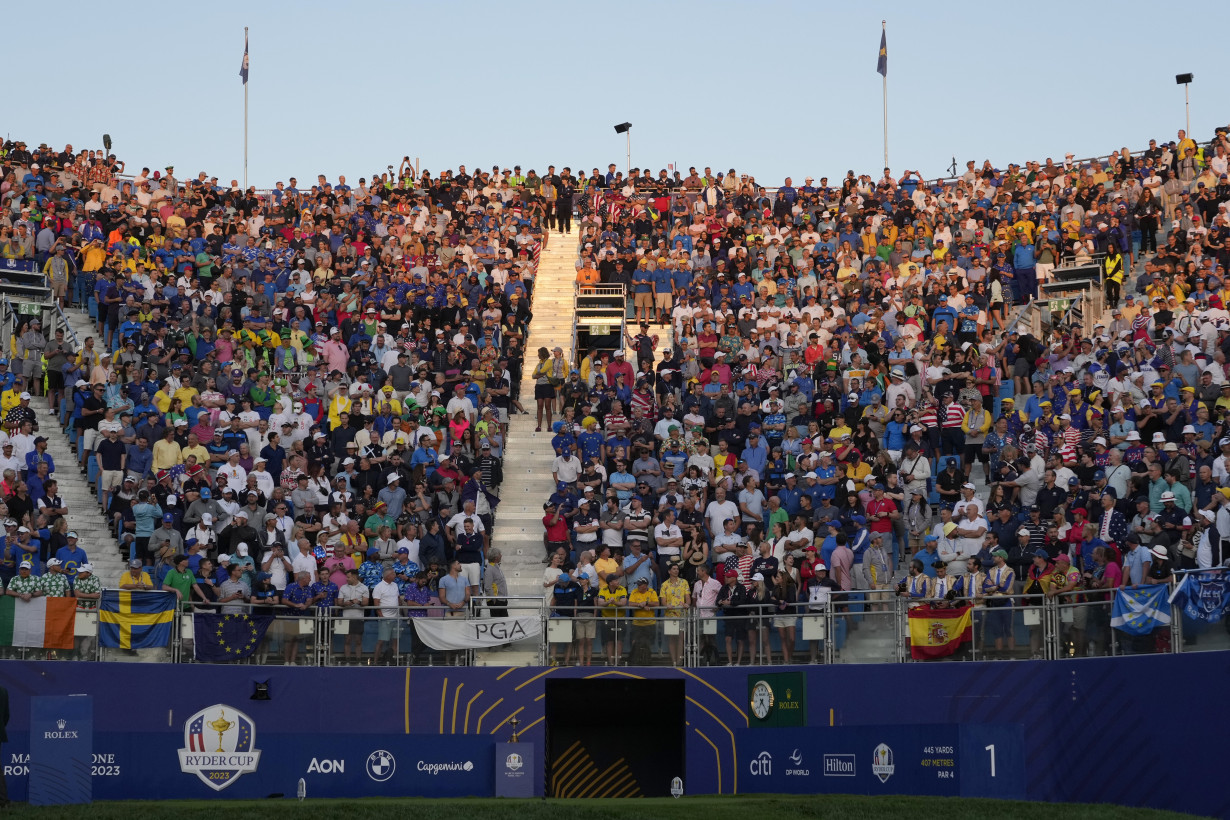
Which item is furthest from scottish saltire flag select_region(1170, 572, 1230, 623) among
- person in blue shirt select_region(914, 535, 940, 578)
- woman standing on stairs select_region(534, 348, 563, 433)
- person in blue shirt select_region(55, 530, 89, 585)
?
person in blue shirt select_region(55, 530, 89, 585)

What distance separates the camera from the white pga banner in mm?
24703

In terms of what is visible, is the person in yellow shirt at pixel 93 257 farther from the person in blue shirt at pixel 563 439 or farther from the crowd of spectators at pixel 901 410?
the person in blue shirt at pixel 563 439

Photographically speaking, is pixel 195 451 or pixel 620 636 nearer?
pixel 620 636

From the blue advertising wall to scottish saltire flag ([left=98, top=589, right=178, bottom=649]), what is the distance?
0.38 m

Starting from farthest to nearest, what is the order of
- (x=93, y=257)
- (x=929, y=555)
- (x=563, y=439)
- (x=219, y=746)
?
(x=93, y=257), (x=563, y=439), (x=929, y=555), (x=219, y=746)

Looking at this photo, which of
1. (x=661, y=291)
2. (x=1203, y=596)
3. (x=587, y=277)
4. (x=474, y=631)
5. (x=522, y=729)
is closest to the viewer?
(x=1203, y=596)

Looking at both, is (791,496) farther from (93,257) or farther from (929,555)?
(93,257)

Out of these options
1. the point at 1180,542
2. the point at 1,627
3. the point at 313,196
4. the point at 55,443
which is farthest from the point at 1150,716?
the point at 313,196

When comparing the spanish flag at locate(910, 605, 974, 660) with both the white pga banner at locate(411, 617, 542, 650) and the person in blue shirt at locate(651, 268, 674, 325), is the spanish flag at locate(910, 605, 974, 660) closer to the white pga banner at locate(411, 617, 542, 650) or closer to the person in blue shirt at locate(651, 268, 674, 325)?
the white pga banner at locate(411, 617, 542, 650)

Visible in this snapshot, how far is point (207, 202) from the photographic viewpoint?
138ft

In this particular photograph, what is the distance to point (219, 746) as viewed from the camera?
942 inches

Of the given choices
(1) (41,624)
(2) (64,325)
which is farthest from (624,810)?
(2) (64,325)

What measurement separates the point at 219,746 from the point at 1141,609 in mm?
12618

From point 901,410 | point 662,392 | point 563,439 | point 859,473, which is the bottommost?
point 859,473
